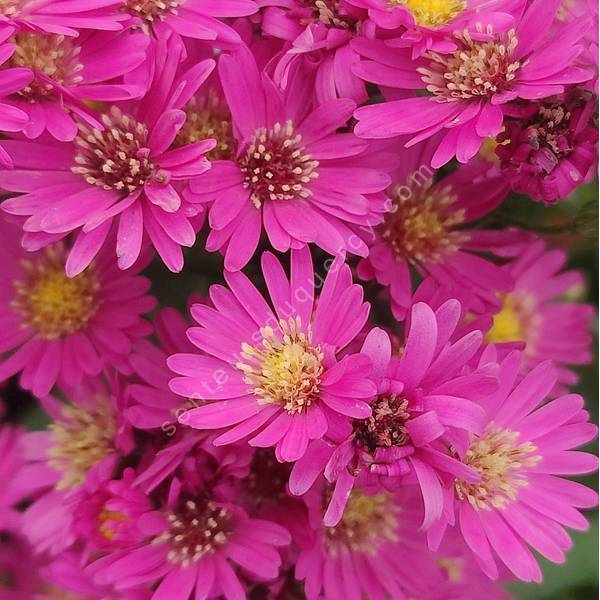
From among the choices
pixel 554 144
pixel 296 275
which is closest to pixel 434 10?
pixel 554 144

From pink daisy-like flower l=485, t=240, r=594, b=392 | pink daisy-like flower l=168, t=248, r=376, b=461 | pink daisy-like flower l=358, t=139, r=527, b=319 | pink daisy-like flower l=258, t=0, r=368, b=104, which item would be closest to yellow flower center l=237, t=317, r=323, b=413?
pink daisy-like flower l=168, t=248, r=376, b=461

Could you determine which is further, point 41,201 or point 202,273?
point 202,273

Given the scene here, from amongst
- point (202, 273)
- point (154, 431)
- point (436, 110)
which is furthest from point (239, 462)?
point (436, 110)

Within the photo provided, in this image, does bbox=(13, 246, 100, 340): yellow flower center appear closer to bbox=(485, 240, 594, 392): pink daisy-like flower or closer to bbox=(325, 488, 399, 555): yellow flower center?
bbox=(325, 488, 399, 555): yellow flower center

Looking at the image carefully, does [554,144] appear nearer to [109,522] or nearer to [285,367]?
[285,367]

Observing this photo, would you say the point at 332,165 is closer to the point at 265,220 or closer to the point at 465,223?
the point at 265,220
